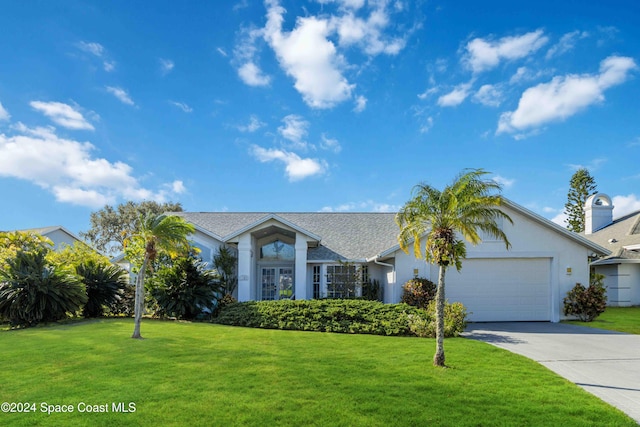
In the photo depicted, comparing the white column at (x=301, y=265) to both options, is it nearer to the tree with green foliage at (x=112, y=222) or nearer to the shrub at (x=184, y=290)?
the shrub at (x=184, y=290)

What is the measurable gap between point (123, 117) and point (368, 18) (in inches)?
434

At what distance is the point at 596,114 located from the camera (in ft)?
52.7

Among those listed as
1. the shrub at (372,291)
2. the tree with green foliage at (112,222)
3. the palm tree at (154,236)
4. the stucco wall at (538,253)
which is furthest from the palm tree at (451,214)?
the tree with green foliage at (112,222)

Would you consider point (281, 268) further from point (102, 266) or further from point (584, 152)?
point (584, 152)

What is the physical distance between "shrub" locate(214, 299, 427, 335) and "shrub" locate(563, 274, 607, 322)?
7.90 metres

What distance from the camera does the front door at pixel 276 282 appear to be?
2147 centimetres

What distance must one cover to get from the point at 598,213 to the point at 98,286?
35241 millimetres

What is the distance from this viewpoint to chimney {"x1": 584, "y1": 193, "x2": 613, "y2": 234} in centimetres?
3181

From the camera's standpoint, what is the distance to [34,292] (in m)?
15.0

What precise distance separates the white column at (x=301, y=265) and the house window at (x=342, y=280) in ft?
4.54

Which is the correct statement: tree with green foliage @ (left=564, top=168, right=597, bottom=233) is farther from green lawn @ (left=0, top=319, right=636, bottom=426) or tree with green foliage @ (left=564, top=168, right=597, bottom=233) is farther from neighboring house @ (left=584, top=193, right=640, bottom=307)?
green lawn @ (left=0, top=319, right=636, bottom=426)

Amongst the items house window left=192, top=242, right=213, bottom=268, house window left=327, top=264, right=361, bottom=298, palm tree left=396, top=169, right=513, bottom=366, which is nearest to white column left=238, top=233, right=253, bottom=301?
house window left=192, top=242, right=213, bottom=268

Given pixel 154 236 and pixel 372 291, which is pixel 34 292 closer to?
pixel 154 236

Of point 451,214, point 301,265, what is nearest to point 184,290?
point 301,265
